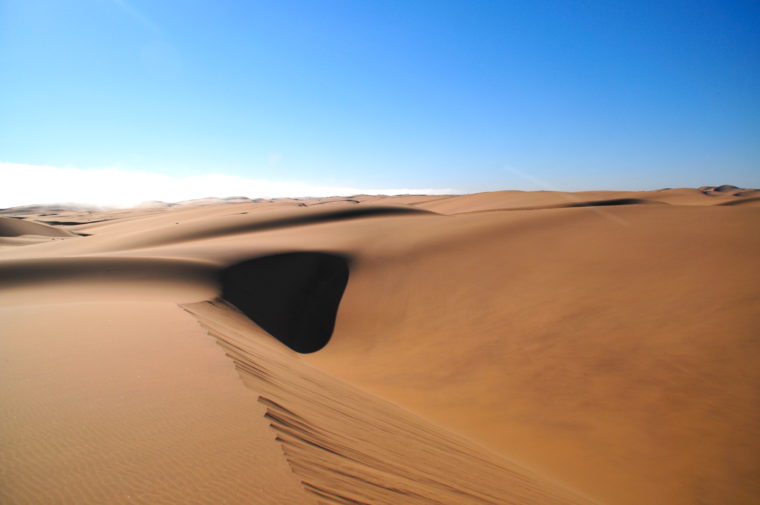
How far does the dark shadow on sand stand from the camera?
9727mm

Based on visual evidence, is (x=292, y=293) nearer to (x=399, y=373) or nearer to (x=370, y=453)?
(x=399, y=373)

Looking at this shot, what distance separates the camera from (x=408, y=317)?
997 cm

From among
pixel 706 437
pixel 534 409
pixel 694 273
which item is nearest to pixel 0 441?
pixel 534 409

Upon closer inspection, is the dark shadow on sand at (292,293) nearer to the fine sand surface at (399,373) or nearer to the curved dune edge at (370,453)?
the fine sand surface at (399,373)

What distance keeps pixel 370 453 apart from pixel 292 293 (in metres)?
9.29

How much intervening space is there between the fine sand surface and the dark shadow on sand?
0.24 feet

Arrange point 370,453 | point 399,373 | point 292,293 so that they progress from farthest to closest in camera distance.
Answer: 1. point 292,293
2. point 399,373
3. point 370,453

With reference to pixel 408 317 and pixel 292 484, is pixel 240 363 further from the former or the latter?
pixel 408 317

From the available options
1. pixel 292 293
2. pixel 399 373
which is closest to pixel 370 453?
pixel 399 373

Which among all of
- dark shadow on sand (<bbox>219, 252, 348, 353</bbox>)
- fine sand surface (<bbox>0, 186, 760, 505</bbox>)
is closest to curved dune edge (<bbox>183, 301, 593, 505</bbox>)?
fine sand surface (<bbox>0, 186, 760, 505</bbox>)

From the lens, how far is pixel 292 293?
11.9 meters

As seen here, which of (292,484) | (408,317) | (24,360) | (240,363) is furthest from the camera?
(408,317)

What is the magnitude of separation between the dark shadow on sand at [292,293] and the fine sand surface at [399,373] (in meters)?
0.07

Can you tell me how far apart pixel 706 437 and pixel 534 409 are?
193 cm
